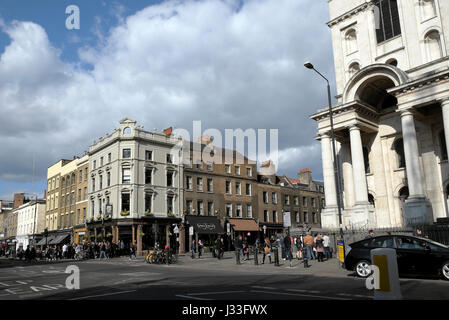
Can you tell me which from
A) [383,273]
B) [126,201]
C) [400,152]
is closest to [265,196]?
[126,201]

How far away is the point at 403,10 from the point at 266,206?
31.3m

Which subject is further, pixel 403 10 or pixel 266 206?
pixel 266 206

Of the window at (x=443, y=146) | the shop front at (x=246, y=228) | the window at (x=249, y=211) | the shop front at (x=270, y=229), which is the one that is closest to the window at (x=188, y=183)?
the shop front at (x=246, y=228)

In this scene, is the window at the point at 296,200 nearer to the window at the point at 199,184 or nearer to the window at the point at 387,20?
the window at the point at 199,184

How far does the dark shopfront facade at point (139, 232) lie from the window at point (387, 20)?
27.2 metres

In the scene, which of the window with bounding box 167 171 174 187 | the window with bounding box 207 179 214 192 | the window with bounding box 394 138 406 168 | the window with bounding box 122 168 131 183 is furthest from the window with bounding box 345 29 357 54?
the window with bounding box 122 168 131 183

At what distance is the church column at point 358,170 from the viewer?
25641 millimetres

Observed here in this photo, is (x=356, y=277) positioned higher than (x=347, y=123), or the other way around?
(x=347, y=123)

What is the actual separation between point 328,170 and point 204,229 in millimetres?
20125

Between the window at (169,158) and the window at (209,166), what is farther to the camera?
the window at (209,166)

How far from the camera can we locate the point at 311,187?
200 ft

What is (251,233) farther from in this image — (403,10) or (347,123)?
(403,10)
